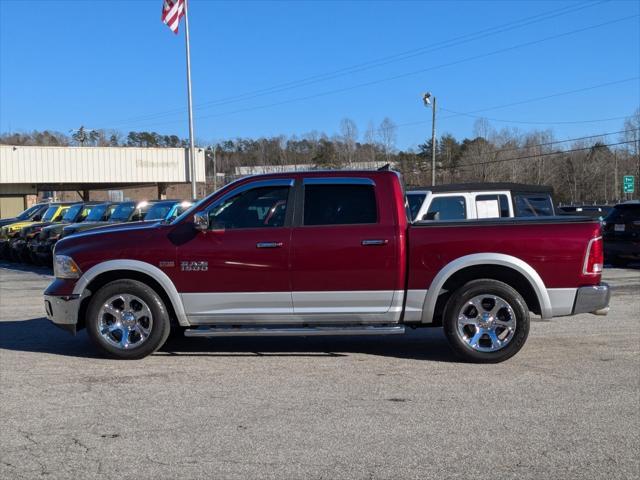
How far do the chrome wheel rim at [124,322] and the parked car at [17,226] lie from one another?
1485cm

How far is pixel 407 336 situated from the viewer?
27.5 feet

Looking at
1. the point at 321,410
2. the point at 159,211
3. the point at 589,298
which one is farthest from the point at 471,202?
the point at 321,410

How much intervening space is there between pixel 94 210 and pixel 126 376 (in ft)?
44.4

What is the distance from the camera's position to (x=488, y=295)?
6.80 meters

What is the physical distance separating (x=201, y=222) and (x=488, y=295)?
3.02 meters

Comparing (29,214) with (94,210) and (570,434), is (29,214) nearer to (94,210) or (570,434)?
(94,210)

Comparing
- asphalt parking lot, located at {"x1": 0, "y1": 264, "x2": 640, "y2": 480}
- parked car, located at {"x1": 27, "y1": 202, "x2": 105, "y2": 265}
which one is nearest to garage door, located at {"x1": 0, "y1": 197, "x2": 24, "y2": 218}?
parked car, located at {"x1": 27, "y1": 202, "x2": 105, "y2": 265}

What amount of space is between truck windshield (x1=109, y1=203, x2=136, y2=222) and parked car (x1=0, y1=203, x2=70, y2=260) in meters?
3.55

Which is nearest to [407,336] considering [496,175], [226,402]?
[226,402]

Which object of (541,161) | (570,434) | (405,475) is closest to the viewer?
(405,475)

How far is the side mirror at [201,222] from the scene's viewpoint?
6.89 metres

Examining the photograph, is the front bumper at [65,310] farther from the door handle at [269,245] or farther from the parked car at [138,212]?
the parked car at [138,212]

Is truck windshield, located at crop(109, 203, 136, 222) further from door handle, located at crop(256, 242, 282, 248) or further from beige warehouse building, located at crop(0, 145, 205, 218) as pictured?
beige warehouse building, located at crop(0, 145, 205, 218)

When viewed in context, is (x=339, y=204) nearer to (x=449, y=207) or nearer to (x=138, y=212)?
(x=449, y=207)
